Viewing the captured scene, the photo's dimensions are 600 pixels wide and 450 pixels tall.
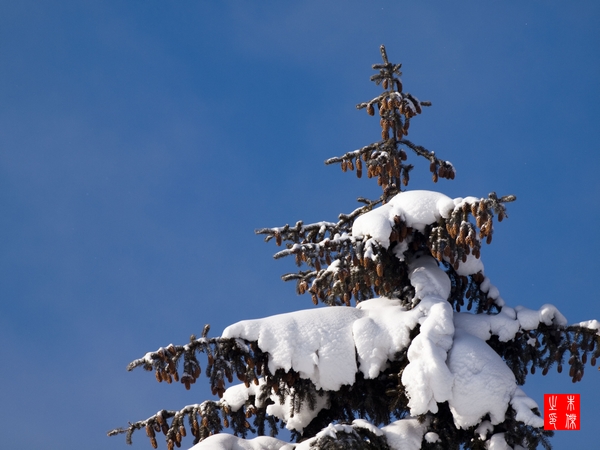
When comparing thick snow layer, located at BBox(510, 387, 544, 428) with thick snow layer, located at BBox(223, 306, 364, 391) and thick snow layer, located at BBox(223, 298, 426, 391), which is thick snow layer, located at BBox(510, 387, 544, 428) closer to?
thick snow layer, located at BBox(223, 298, 426, 391)

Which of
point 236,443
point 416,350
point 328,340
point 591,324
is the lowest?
point 236,443

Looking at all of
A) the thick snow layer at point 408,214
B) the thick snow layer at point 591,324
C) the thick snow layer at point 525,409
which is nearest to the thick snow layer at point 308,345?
the thick snow layer at point 408,214

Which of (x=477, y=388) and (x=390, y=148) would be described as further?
(x=390, y=148)

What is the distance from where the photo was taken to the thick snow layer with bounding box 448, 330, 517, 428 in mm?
8078

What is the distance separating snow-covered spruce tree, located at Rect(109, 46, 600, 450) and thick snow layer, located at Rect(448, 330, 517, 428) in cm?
2

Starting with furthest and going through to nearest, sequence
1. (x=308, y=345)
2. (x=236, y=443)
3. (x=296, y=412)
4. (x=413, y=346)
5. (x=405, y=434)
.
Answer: (x=296, y=412) < (x=236, y=443) < (x=308, y=345) < (x=413, y=346) < (x=405, y=434)

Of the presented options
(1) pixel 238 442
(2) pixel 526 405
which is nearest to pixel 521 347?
(2) pixel 526 405

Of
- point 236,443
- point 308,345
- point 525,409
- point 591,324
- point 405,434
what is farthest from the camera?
point 591,324

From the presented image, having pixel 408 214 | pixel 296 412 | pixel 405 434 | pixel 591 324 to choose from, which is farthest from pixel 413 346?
pixel 591 324

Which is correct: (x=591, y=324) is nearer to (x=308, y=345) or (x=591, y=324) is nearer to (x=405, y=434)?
(x=405, y=434)

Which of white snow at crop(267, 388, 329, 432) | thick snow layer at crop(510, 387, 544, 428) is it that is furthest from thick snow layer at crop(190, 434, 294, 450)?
thick snow layer at crop(510, 387, 544, 428)

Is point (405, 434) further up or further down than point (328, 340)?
further down

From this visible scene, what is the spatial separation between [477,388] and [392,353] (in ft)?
3.67

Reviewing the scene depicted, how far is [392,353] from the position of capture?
873cm
